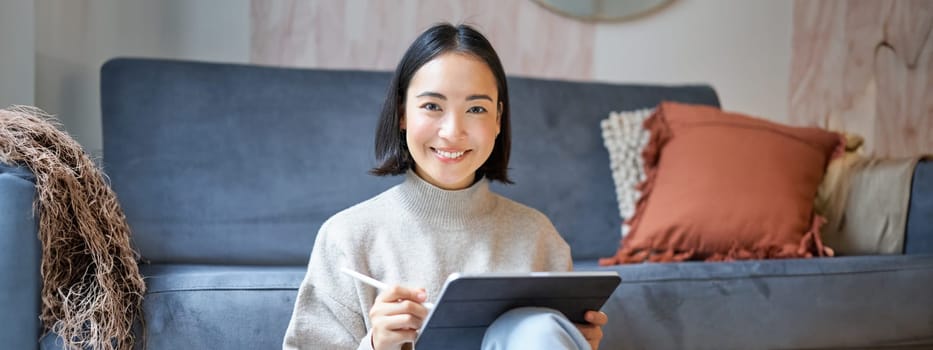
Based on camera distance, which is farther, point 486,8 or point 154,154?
point 486,8

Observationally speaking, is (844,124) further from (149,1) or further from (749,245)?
(149,1)

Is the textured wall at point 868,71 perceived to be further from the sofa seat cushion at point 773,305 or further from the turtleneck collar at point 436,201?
the turtleneck collar at point 436,201

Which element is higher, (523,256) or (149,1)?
(149,1)

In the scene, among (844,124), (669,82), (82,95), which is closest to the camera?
(82,95)

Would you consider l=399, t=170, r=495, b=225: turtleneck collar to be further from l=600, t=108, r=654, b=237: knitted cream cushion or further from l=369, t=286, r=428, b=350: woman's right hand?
l=600, t=108, r=654, b=237: knitted cream cushion

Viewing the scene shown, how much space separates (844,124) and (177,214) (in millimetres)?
2177

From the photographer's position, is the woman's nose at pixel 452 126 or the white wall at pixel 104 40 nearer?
the woman's nose at pixel 452 126

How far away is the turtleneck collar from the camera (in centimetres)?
127

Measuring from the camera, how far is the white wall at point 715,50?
113 inches

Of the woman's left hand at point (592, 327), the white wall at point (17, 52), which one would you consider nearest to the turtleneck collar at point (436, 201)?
the woman's left hand at point (592, 327)

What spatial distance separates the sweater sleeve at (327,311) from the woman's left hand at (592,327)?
28cm

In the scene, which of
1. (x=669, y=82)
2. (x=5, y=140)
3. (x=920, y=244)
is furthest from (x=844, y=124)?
(x=5, y=140)

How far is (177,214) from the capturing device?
1994mm

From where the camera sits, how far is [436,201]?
1270 millimetres
